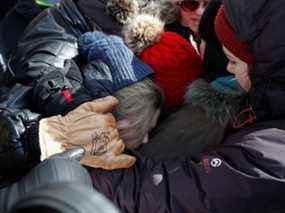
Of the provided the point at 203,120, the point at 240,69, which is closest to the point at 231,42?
the point at 240,69

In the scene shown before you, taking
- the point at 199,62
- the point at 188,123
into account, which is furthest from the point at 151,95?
the point at 199,62

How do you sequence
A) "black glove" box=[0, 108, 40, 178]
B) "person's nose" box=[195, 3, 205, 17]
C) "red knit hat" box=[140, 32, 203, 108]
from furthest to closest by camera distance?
"person's nose" box=[195, 3, 205, 17] < "red knit hat" box=[140, 32, 203, 108] < "black glove" box=[0, 108, 40, 178]

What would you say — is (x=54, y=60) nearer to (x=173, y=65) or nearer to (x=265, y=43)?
(x=173, y=65)

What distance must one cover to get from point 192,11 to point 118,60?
1.47 feet

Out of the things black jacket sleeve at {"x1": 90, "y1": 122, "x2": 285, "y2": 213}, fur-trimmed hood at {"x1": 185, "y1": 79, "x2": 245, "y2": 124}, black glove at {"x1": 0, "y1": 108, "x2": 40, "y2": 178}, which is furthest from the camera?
fur-trimmed hood at {"x1": 185, "y1": 79, "x2": 245, "y2": 124}

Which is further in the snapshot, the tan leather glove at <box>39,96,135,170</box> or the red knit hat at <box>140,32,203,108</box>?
the red knit hat at <box>140,32,203,108</box>

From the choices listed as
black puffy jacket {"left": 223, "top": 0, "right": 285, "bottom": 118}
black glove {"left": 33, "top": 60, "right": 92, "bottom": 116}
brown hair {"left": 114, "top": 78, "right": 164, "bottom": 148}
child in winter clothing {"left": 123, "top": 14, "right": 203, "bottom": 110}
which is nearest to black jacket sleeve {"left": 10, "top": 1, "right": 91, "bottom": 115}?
black glove {"left": 33, "top": 60, "right": 92, "bottom": 116}

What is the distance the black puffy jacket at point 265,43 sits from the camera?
1.30m

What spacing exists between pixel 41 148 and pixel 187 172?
36 cm

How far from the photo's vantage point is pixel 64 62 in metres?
1.73

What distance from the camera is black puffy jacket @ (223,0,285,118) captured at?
1.30 meters

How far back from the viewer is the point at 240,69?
1.47 m

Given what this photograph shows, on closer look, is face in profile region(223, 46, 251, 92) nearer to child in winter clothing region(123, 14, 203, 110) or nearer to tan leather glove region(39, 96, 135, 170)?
child in winter clothing region(123, 14, 203, 110)

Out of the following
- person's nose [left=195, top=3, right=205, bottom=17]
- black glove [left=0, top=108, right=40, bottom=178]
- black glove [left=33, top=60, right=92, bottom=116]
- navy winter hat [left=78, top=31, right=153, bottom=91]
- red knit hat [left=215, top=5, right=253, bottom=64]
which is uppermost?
red knit hat [left=215, top=5, right=253, bottom=64]
